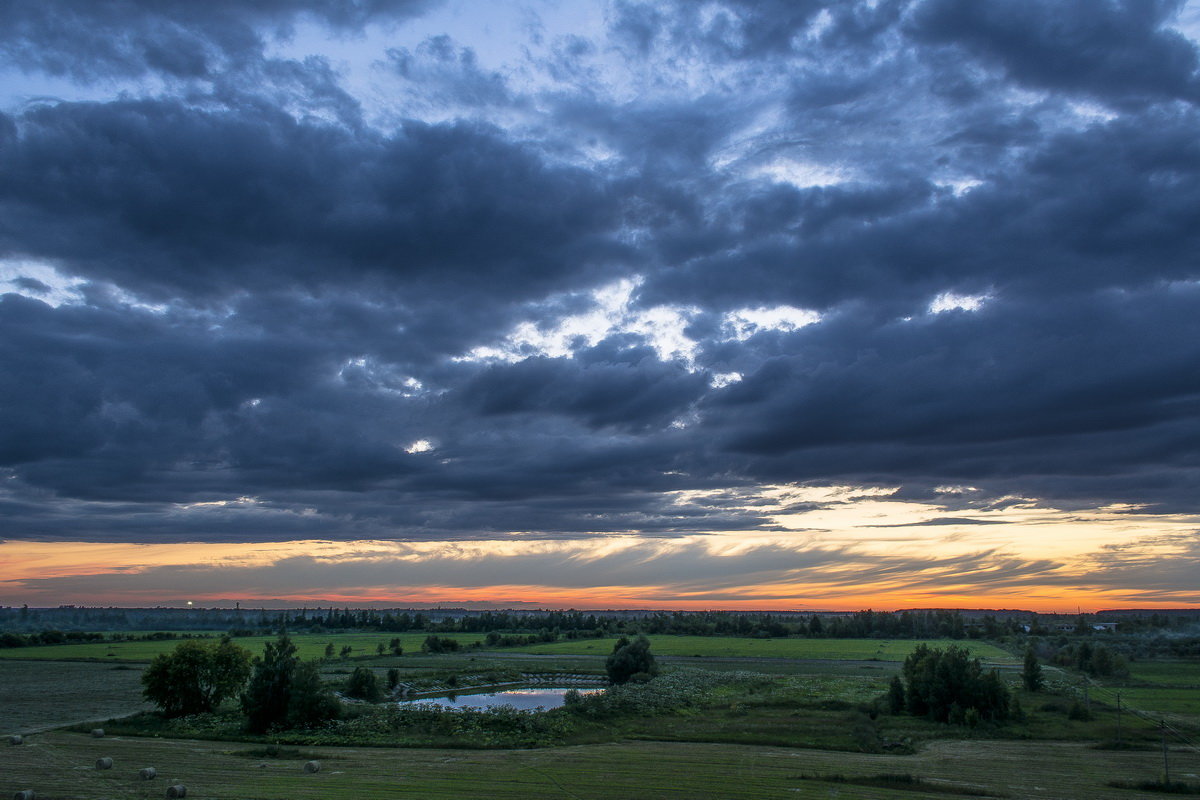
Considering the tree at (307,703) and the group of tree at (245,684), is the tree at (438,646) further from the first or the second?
the tree at (307,703)

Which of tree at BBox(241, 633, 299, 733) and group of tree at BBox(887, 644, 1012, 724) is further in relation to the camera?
group of tree at BBox(887, 644, 1012, 724)

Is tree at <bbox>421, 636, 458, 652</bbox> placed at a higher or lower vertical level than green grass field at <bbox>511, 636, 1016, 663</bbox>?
higher

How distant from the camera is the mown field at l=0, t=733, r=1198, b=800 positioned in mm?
44969

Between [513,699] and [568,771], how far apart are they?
180ft

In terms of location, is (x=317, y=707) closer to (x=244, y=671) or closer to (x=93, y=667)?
(x=244, y=671)

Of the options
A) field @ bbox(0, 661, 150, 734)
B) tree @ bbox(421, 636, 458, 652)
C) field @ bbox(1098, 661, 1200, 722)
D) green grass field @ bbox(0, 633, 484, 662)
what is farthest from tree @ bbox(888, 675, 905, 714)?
tree @ bbox(421, 636, 458, 652)

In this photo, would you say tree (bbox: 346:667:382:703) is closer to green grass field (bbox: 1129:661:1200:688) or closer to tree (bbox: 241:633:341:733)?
tree (bbox: 241:633:341:733)

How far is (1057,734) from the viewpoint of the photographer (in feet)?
224

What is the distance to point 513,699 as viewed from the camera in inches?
4070

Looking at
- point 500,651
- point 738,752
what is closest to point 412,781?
point 738,752

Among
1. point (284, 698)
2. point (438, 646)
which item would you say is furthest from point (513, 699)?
point (438, 646)

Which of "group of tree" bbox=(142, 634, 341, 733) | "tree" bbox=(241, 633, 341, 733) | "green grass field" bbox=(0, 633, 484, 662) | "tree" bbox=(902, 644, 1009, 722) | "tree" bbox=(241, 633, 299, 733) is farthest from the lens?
"green grass field" bbox=(0, 633, 484, 662)

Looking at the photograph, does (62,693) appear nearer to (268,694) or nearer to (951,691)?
(268,694)

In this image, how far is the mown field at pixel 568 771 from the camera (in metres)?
Answer: 45.0
